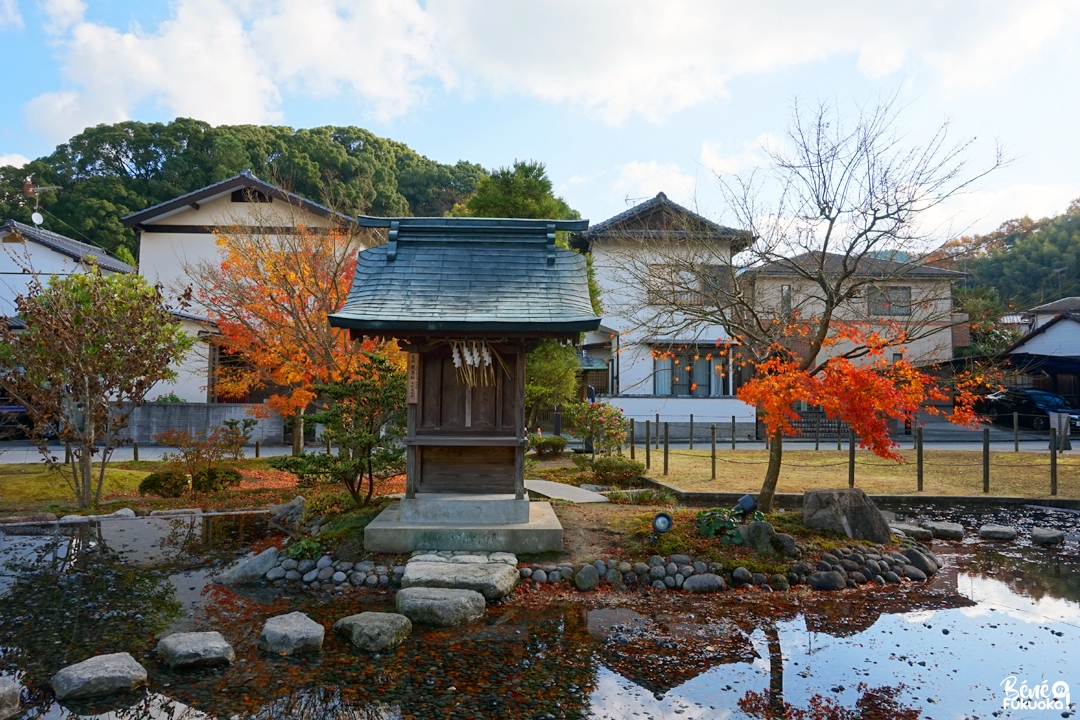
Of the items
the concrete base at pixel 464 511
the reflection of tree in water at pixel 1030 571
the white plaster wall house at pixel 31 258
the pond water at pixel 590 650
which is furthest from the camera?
the white plaster wall house at pixel 31 258

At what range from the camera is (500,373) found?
33.1 ft

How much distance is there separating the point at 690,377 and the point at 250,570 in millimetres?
22984

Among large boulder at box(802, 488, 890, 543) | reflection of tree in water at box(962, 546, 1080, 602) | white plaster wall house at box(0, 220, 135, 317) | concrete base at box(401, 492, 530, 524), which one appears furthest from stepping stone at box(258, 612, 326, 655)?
white plaster wall house at box(0, 220, 135, 317)

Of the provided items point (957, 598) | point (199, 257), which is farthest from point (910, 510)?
point (199, 257)

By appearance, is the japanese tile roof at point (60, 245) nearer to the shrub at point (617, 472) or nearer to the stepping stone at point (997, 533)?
the shrub at point (617, 472)

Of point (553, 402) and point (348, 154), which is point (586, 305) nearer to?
point (553, 402)

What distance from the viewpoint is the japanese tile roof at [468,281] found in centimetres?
898

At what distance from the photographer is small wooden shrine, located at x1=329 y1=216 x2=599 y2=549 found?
9180 millimetres

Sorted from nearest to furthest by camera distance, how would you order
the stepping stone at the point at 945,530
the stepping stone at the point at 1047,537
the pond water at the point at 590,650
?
the pond water at the point at 590,650 < the stepping stone at the point at 1047,537 < the stepping stone at the point at 945,530

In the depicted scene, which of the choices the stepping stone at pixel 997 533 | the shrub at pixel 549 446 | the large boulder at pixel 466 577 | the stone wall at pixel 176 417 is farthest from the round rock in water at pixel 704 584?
the stone wall at pixel 176 417

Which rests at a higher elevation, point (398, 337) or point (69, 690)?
point (398, 337)

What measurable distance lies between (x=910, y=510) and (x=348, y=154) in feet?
142

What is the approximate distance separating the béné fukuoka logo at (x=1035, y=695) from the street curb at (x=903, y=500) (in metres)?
7.94

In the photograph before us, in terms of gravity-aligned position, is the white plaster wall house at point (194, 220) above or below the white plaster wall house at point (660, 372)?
above
